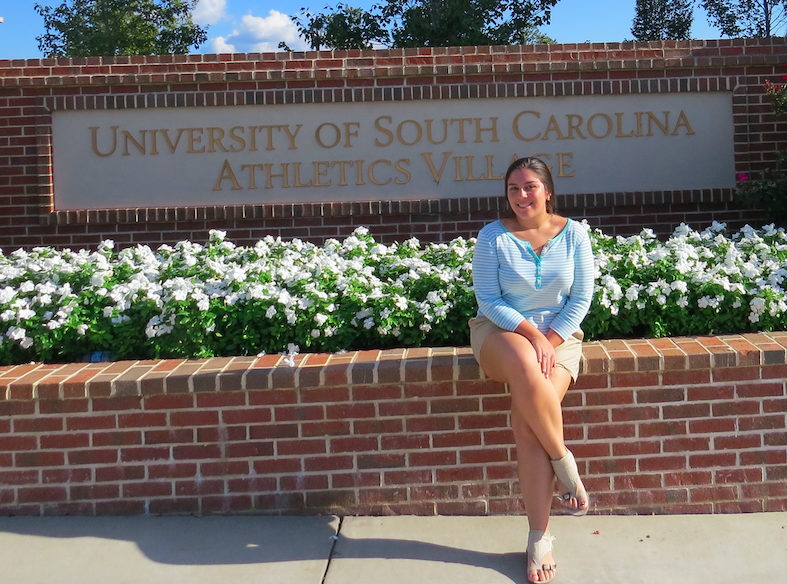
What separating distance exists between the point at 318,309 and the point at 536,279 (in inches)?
45.6

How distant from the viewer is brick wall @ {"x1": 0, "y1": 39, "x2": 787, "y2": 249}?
6.34 meters

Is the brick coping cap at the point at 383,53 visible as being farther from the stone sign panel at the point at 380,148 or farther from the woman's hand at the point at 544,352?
the woman's hand at the point at 544,352

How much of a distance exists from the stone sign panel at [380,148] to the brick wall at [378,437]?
3.20 m

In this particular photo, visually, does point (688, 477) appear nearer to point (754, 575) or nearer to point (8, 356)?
point (754, 575)

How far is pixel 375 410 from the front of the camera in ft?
11.1

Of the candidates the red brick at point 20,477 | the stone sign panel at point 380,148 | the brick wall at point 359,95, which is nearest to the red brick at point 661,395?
the red brick at point 20,477

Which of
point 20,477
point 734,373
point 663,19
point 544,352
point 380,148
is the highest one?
point 663,19

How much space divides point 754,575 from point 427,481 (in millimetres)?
1248

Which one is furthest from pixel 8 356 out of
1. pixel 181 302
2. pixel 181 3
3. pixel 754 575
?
pixel 181 3

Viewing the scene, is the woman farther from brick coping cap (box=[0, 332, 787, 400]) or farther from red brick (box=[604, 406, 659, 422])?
red brick (box=[604, 406, 659, 422])

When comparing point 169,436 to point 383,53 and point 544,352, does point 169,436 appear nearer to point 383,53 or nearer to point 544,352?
point 544,352

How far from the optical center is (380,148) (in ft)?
21.0

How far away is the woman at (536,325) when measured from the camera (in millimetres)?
2926

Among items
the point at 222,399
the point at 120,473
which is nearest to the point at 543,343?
the point at 222,399
